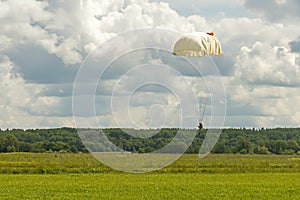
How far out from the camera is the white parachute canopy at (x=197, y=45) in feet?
96.8

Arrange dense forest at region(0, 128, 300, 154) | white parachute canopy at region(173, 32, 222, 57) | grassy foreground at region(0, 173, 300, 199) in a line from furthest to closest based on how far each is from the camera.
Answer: dense forest at region(0, 128, 300, 154), grassy foreground at region(0, 173, 300, 199), white parachute canopy at region(173, 32, 222, 57)

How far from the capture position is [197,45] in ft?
96.7

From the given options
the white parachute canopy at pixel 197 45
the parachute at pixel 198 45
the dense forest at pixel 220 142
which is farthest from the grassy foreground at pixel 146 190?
the dense forest at pixel 220 142

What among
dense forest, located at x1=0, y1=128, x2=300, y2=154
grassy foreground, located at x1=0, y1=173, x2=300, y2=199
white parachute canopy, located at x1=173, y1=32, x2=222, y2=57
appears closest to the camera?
white parachute canopy, located at x1=173, y1=32, x2=222, y2=57

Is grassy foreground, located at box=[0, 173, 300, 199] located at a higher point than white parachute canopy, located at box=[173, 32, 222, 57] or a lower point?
lower

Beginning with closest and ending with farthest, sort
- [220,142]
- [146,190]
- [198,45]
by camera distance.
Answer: [198,45] < [146,190] < [220,142]

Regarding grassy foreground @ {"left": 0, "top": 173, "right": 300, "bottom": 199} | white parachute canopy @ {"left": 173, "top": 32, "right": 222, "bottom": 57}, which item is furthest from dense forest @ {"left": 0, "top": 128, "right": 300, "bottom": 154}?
white parachute canopy @ {"left": 173, "top": 32, "right": 222, "bottom": 57}

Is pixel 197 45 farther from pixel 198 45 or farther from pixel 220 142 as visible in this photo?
pixel 220 142

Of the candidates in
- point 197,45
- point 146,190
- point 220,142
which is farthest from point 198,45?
point 220,142

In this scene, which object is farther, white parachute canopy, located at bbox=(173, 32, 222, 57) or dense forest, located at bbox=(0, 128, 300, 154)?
dense forest, located at bbox=(0, 128, 300, 154)

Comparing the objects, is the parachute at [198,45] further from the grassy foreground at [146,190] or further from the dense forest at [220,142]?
the dense forest at [220,142]

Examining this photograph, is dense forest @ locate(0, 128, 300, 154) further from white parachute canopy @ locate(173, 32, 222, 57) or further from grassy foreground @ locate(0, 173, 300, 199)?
white parachute canopy @ locate(173, 32, 222, 57)

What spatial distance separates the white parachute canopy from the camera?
2950 cm

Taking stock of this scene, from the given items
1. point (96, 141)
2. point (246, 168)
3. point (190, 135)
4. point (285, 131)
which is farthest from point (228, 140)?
point (96, 141)
